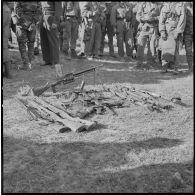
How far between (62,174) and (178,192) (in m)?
1.17

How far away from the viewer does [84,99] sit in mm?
6344

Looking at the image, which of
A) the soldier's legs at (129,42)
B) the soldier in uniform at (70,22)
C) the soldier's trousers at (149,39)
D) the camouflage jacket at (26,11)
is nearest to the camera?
the camouflage jacket at (26,11)

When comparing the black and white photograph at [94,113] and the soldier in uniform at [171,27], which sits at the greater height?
the soldier in uniform at [171,27]

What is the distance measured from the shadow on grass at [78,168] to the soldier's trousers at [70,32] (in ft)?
25.2

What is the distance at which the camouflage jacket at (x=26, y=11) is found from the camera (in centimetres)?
912

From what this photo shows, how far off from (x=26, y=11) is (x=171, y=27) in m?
4.12

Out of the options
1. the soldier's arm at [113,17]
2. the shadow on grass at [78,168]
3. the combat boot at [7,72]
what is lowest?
the shadow on grass at [78,168]

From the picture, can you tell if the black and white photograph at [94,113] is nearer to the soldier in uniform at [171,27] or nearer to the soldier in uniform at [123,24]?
the soldier in uniform at [171,27]

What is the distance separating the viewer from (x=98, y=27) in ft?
41.8

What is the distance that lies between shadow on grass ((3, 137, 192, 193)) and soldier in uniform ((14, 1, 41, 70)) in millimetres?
5199

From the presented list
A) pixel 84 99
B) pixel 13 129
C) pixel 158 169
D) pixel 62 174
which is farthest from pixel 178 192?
pixel 84 99

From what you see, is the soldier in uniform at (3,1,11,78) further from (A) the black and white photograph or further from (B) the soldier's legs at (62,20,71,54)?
(B) the soldier's legs at (62,20,71,54)

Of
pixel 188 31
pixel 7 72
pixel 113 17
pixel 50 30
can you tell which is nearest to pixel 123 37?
pixel 113 17

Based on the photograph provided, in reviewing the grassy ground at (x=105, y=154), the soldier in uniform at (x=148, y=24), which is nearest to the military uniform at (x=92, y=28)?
the soldier in uniform at (x=148, y=24)
